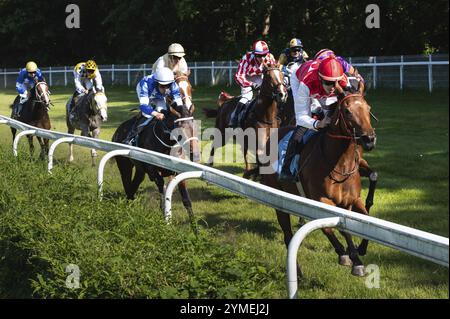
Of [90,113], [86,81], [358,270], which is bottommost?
[358,270]

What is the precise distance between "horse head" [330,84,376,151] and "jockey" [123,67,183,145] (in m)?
2.90

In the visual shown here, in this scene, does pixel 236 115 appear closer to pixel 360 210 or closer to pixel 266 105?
pixel 266 105

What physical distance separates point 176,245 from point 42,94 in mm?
9976

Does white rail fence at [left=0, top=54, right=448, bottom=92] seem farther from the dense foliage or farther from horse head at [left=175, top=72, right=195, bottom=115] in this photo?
horse head at [left=175, top=72, right=195, bottom=115]

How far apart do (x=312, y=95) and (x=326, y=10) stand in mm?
30158

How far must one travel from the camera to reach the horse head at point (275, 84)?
29.2 feet

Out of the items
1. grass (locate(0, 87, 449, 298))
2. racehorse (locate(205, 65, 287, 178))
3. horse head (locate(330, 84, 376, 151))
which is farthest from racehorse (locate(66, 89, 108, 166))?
horse head (locate(330, 84, 376, 151))

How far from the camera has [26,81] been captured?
1414 centimetres

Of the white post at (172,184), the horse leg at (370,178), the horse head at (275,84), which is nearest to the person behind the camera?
the white post at (172,184)

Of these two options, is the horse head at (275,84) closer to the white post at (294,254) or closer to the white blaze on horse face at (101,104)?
the white blaze on horse face at (101,104)

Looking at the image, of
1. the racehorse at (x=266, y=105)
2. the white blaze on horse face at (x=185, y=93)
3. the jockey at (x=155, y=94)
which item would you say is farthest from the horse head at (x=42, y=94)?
the white blaze on horse face at (x=185, y=93)

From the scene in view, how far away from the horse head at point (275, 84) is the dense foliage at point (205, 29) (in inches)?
555

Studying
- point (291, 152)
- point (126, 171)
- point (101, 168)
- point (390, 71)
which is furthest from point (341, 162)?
point (390, 71)

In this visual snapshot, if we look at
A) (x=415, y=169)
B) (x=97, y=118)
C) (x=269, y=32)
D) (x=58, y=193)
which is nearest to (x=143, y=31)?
(x=269, y=32)
